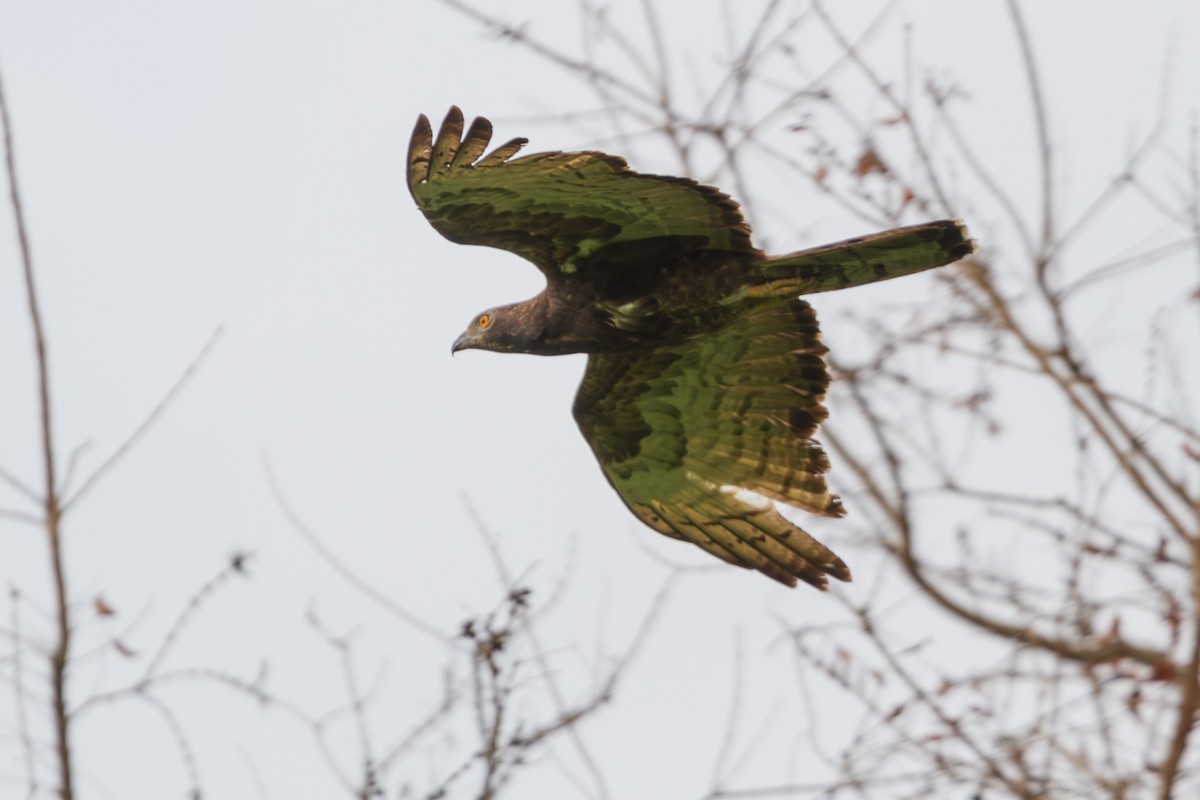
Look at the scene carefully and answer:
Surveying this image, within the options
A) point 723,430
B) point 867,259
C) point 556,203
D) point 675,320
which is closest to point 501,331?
point 675,320

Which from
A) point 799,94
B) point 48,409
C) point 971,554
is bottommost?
point 48,409

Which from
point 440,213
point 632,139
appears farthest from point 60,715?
point 632,139

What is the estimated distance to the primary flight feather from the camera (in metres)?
5.27

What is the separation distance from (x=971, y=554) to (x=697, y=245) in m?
1.68

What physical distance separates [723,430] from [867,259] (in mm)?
1416

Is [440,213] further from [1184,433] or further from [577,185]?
A: [1184,433]

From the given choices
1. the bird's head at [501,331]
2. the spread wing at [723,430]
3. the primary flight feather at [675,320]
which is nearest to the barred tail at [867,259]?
the primary flight feather at [675,320]

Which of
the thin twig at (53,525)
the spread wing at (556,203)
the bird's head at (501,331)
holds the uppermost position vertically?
the bird's head at (501,331)

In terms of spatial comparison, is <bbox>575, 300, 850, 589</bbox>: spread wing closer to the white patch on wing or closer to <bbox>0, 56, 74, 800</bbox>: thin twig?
the white patch on wing

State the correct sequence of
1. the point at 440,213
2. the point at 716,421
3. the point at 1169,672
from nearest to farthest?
the point at 1169,672 → the point at 440,213 → the point at 716,421

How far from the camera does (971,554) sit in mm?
6359

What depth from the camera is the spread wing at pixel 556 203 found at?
5109 mm

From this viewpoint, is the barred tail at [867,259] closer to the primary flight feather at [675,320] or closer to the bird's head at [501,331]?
the primary flight feather at [675,320]

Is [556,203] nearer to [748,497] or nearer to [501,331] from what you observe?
[501,331]
